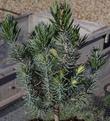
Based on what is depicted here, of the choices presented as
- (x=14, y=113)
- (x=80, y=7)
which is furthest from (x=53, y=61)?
(x=80, y=7)

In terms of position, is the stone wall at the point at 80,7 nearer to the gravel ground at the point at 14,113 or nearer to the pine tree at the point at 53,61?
the gravel ground at the point at 14,113

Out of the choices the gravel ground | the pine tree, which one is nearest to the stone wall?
the gravel ground

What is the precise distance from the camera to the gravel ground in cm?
720

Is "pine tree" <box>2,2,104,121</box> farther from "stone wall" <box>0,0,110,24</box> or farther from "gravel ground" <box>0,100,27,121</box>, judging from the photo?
"stone wall" <box>0,0,110,24</box>

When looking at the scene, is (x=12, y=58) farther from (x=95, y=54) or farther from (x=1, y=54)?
(x=1, y=54)

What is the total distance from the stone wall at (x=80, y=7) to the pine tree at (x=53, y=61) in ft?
29.5

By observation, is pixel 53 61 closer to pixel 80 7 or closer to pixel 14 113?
pixel 14 113

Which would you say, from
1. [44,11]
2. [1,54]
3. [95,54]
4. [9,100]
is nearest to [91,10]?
[44,11]

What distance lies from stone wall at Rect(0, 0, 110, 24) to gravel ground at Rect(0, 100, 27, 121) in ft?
24.0

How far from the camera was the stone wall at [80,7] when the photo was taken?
14.2 metres

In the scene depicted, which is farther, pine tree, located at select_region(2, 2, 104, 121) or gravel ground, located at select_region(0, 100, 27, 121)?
gravel ground, located at select_region(0, 100, 27, 121)

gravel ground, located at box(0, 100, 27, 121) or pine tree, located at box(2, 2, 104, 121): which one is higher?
pine tree, located at box(2, 2, 104, 121)

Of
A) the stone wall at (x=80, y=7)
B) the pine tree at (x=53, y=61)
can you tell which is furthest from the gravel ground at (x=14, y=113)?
the stone wall at (x=80, y=7)

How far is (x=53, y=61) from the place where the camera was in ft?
16.0
